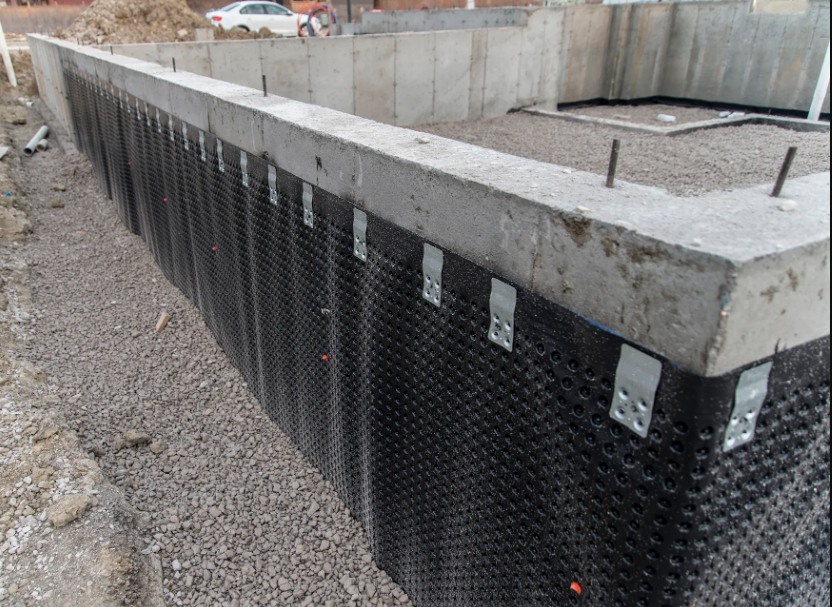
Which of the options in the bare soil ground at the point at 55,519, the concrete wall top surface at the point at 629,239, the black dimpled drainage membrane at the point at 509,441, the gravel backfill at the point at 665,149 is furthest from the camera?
the gravel backfill at the point at 665,149

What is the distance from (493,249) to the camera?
2148mm

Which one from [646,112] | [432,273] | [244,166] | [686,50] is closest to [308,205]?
[244,166]

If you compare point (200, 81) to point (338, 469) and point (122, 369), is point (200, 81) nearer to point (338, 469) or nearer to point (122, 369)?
point (122, 369)

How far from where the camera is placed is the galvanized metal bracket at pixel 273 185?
3.78m

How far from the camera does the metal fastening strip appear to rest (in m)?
2.46

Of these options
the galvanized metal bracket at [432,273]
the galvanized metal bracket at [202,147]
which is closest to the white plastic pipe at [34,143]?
the galvanized metal bracket at [202,147]

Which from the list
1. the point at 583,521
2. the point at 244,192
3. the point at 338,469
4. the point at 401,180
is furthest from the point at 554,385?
the point at 244,192

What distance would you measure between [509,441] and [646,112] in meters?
16.1

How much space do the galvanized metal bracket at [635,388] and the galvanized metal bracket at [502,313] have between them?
18.7 inches

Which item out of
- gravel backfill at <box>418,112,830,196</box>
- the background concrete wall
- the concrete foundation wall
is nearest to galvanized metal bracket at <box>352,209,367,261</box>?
gravel backfill at <box>418,112,830,196</box>

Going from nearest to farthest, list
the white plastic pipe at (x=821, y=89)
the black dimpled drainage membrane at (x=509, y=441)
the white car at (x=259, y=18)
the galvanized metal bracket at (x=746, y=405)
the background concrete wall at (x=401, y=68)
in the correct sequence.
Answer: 1. the galvanized metal bracket at (x=746, y=405)
2. the black dimpled drainage membrane at (x=509, y=441)
3. the white plastic pipe at (x=821, y=89)
4. the background concrete wall at (x=401, y=68)
5. the white car at (x=259, y=18)

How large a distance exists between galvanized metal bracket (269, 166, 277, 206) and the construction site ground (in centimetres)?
Result: 190

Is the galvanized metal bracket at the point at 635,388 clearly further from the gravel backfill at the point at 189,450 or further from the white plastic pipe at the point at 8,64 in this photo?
the white plastic pipe at the point at 8,64

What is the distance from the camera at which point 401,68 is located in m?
13.1
